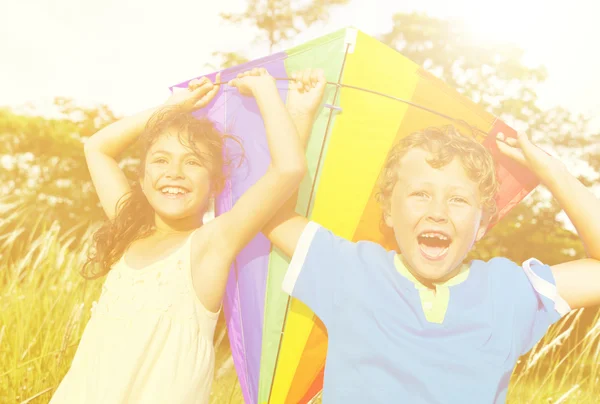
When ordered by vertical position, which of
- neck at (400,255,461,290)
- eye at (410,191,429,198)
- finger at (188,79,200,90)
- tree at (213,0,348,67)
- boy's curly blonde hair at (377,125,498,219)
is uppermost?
tree at (213,0,348,67)

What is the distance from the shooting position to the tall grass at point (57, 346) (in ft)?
6.48

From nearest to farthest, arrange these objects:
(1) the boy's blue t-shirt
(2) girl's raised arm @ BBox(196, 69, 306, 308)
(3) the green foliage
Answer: (1) the boy's blue t-shirt, (2) girl's raised arm @ BBox(196, 69, 306, 308), (3) the green foliage

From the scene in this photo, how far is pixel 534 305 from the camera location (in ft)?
4.80

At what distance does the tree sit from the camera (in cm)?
239

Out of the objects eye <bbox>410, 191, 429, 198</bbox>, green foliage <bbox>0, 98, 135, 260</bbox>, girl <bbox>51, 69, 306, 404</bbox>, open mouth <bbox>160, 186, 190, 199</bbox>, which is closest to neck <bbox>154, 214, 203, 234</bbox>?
girl <bbox>51, 69, 306, 404</bbox>

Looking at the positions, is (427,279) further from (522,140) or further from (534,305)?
(522,140)

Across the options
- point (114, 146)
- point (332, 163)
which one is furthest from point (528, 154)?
point (114, 146)

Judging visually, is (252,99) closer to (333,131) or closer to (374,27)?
(333,131)

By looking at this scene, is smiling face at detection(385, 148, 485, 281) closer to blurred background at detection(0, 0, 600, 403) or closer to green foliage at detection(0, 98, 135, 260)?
blurred background at detection(0, 0, 600, 403)

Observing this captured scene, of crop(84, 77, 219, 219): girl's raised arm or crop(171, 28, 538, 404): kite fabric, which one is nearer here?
crop(171, 28, 538, 404): kite fabric

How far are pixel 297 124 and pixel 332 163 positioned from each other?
166 millimetres

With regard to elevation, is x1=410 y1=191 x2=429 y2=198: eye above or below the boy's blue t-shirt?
above

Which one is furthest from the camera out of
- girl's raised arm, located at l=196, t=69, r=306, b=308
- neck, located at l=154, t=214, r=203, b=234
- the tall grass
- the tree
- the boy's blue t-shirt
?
the tree

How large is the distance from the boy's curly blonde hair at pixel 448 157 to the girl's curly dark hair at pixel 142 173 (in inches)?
20.3
